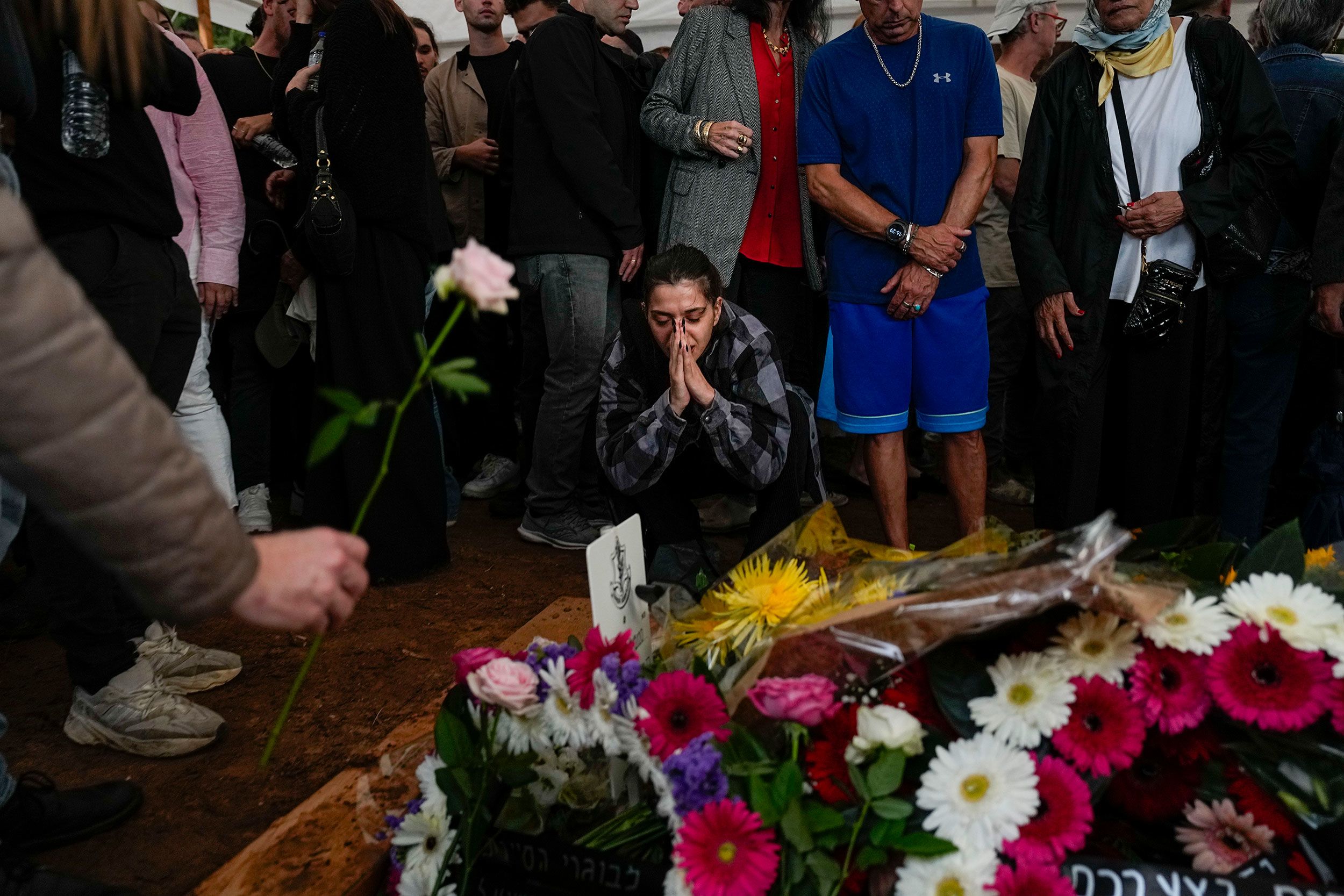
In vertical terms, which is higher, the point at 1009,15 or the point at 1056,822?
the point at 1009,15

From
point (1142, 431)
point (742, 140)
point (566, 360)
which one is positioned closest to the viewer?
point (1142, 431)

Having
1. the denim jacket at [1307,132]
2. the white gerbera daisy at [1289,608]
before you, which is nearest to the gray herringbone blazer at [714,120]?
the denim jacket at [1307,132]

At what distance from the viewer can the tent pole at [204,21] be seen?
598cm

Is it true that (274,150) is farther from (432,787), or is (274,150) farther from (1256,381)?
(1256,381)

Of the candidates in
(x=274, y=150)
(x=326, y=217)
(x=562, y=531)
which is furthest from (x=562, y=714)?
(x=274, y=150)

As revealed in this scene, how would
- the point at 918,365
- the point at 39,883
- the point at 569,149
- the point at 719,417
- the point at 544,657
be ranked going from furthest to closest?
the point at 569,149, the point at 918,365, the point at 719,417, the point at 39,883, the point at 544,657

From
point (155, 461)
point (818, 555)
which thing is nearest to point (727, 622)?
point (818, 555)

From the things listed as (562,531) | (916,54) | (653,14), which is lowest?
(562,531)

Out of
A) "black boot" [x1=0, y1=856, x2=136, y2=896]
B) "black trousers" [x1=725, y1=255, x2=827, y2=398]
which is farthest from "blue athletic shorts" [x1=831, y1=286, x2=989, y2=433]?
"black boot" [x1=0, y1=856, x2=136, y2=896]

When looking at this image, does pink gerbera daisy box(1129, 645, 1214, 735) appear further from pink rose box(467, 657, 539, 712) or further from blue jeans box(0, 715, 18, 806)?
blue jeans box(0, 715, 18, 806)

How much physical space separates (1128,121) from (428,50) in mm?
3147

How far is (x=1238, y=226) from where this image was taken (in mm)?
2842

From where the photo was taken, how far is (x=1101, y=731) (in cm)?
114

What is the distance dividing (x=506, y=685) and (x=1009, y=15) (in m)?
3.82
